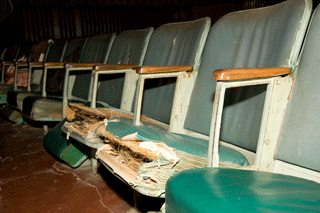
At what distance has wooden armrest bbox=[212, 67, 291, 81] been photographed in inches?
27.5

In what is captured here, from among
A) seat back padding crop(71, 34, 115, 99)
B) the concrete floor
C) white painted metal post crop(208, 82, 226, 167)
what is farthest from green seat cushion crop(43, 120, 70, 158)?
white painted metal post crop(208, 82, 226, 167)

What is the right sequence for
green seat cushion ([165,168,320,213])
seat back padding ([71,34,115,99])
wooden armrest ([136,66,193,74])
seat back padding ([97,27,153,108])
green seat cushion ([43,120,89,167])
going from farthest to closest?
1. seat back padding ([71,34,115,99])
2. seat back padding ([97,27,153,108])
3. green seat cushion ([43,120,89,167])
4. wooden armrest ([136,66,193,74])
5. green seat cushion ([165,168,320,213])

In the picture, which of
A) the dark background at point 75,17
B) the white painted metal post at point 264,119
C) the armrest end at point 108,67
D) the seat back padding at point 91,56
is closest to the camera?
the white painted metal post at point 264,119

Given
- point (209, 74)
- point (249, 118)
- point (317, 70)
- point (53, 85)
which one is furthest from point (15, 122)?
point (317, 70)

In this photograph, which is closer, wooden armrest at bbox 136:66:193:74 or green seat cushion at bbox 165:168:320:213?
green seat cushion at bbox 165:168:320:213

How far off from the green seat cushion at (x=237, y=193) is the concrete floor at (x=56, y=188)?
657 millimetres

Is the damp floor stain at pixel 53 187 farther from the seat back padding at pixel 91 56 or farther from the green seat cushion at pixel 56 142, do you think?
the seat back padding at pixel 91 56

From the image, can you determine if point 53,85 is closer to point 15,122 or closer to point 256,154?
point 15,122

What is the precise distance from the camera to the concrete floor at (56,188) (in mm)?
1257

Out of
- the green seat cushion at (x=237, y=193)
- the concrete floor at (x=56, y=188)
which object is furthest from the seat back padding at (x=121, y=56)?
the green seat cushion at (x=237, y=193)

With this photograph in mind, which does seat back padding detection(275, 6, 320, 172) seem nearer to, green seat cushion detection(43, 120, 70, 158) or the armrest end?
the armrest end

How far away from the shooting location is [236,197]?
51 cm

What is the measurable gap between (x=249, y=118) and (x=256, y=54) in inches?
9.7

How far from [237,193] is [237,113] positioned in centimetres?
52
